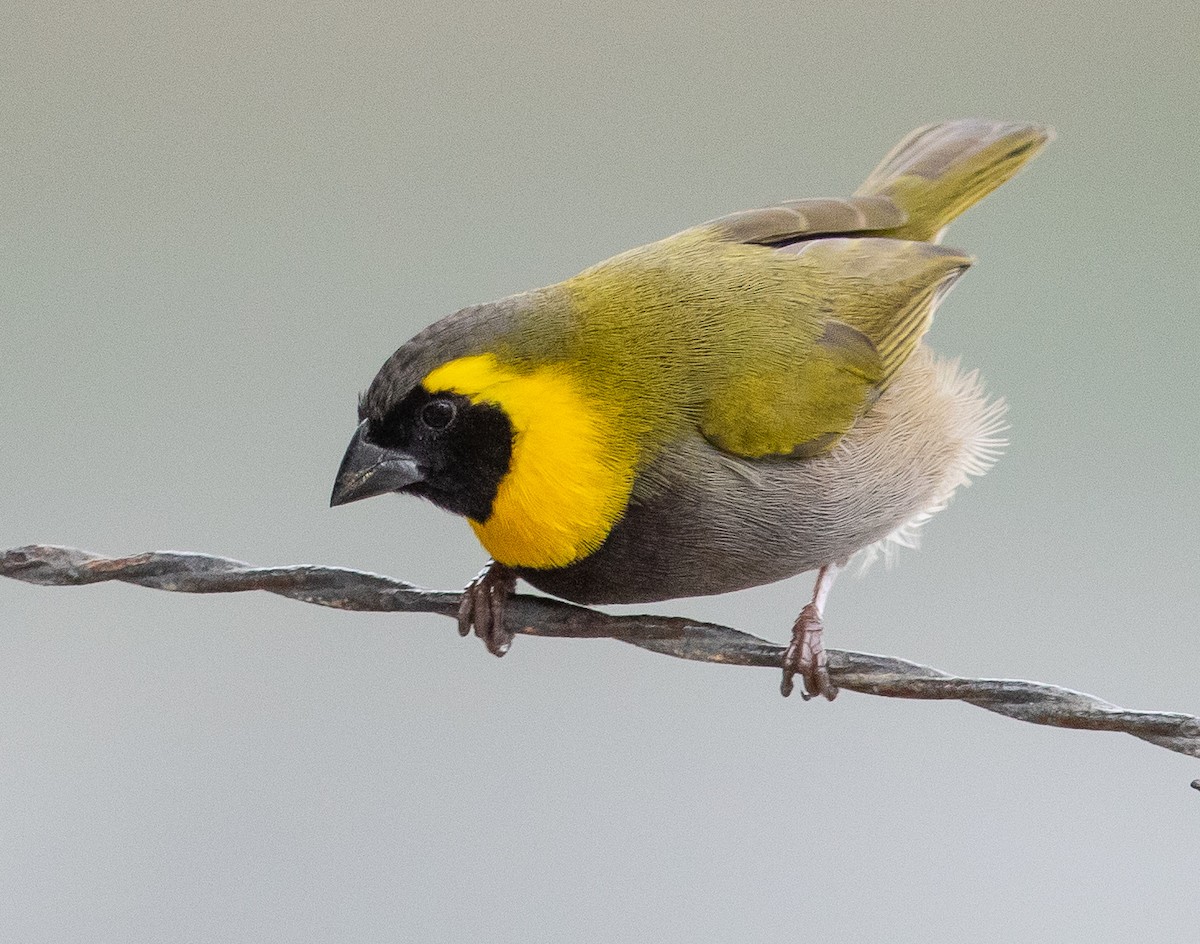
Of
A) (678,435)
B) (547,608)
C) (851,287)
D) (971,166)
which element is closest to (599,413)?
(678,435)

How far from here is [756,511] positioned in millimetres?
2854

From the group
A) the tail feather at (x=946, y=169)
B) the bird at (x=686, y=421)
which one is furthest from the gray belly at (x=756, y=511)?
the tail feather at (x=946, y=169)

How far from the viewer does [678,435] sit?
2.80m

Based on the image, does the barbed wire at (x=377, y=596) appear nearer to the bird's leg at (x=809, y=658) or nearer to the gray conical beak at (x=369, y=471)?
the gray conical beak at (x=369, y=471)

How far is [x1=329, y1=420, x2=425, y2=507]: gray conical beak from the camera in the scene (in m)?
2.62

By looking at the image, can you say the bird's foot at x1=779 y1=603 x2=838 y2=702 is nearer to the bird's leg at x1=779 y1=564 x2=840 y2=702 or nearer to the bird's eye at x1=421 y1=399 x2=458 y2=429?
the bird's leg at x1=779 y1=564 x2=840 y2=702

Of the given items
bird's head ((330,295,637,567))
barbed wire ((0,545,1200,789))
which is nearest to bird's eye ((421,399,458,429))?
bird's head ((330,295,637,567))

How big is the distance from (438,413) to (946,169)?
1937mm

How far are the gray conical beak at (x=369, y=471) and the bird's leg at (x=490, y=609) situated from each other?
34 cm

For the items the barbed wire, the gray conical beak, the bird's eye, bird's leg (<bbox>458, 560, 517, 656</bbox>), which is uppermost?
the bird's eye

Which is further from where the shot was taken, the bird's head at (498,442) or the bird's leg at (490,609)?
the bird's leg at (490,609)

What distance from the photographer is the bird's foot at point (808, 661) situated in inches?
115

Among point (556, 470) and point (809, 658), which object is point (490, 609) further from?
point (809, 658)

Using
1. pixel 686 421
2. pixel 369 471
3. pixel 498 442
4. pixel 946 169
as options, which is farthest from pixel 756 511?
pixel 946 169
